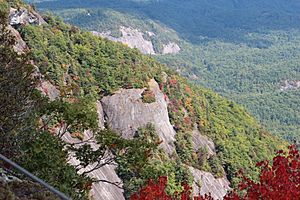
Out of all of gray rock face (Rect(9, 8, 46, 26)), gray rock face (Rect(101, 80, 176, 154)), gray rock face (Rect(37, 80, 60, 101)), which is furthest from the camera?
gray rock face (Rect(101, 80, 176, 154))

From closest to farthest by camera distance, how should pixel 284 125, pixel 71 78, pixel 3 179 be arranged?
1. pixel 3 179
2. pixel 71 78
3. pixel 284 125

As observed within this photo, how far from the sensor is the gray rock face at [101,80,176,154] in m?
50.3

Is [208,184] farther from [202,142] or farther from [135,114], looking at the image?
[135,114]

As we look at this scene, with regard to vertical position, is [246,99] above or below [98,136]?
below

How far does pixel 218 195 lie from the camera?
51688 millimetres

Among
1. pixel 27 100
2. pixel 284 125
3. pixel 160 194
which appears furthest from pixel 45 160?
pixel 284 125

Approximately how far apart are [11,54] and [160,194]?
744 centimetres

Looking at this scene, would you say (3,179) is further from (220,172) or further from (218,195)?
(220,172)

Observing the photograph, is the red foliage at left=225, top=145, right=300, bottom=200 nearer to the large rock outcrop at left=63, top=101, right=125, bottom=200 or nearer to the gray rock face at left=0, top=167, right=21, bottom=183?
the gray rock face at left=0, top=167, right=21, bottom=183

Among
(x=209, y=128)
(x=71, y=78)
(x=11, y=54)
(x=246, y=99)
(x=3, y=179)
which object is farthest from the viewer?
(x=246, y=99)

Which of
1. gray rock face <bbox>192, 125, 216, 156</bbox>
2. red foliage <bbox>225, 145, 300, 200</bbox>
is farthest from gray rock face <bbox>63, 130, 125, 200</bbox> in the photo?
gray rock face <bbox>192, 125, 216, 156</bbox>

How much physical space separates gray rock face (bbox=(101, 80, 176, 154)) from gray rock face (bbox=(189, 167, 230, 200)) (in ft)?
14.3

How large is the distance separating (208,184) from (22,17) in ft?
91.9

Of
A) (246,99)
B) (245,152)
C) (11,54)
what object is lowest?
(246,99)
